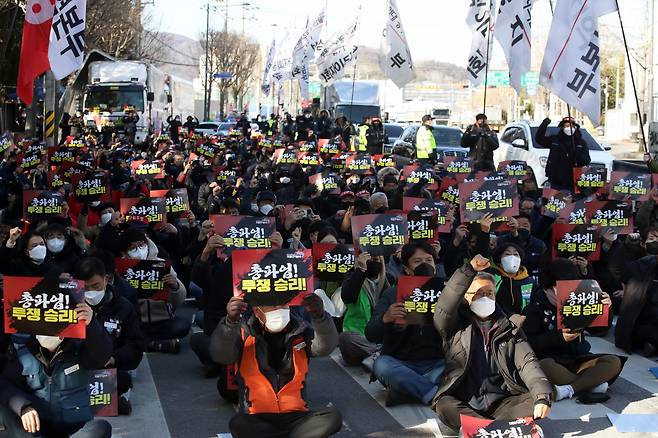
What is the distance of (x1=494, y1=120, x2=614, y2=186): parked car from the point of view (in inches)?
821

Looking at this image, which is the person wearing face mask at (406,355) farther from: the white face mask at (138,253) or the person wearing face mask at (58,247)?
the person wearing face mask at (58,247)

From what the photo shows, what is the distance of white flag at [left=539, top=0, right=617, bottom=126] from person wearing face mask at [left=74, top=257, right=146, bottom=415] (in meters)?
7.58

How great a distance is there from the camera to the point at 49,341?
20.3 feet

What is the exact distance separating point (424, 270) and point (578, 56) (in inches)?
263

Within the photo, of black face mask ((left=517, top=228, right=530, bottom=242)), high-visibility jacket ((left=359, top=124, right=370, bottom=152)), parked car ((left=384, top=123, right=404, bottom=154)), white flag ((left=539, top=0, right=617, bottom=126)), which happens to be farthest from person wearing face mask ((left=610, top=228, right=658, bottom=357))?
parked car ((left=384, top=123, right=404, bottom=154))

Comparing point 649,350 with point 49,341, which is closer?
point 49,341

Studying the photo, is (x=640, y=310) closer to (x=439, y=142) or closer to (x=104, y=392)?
(x=104, y=392)

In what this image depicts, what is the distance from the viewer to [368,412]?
784 centimetres

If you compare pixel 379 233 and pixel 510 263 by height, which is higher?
pixel 379 233

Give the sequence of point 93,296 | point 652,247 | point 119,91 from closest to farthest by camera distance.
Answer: point 93,296 < point 652,247 < point 119,91

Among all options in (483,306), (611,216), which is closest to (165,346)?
(483,306)

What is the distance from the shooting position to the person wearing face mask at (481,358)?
6523 millimetres

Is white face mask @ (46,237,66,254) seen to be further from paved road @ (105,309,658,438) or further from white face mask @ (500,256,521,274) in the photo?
white face mask @ (500,256,521,274)

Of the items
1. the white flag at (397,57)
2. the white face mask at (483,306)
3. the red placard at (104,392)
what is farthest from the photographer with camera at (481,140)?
the white face mask at (483,306)
